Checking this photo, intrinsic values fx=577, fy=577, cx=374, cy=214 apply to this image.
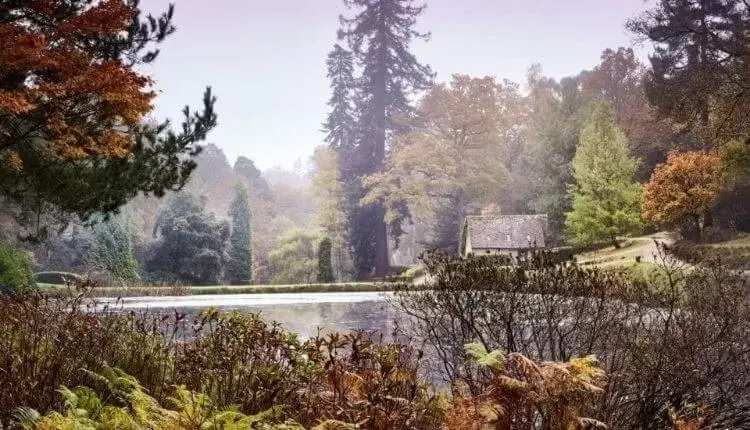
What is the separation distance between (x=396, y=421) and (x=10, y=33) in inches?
297

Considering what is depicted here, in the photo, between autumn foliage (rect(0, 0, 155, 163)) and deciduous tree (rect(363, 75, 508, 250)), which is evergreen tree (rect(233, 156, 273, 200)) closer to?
deciduous tree (rect(363, 75, 508, 250))

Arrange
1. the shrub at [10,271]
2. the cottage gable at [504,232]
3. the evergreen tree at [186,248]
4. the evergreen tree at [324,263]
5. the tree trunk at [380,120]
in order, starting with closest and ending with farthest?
the shrub at [10,271] → the cottage gable at [504,232] → the evergreen tree at [186,248] → the evergreen tree at [324,263] → the tree trunk at [380,120]

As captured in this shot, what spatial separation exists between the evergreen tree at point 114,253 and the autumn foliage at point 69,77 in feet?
78.7

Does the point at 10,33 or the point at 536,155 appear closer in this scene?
the point at 10,33

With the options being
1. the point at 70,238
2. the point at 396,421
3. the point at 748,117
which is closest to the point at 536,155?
the point at 748,117

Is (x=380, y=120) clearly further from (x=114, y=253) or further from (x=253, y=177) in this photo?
(x=253, y=177)

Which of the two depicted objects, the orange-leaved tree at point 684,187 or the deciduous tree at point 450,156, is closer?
the orange-leaved tree at point 684,187

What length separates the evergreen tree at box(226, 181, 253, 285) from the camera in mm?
35781

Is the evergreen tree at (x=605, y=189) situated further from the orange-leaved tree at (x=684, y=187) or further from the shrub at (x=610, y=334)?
the shrub at (x=610, y=334)

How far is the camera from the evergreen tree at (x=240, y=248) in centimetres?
3578

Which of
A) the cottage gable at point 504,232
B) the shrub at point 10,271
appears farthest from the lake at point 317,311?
the cottage gable at point 504,232

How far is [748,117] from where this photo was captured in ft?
52.4

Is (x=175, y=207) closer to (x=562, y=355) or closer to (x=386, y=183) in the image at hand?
(x=386, y=183)

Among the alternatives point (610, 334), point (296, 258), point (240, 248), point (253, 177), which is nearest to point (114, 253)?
point (240, 248)
